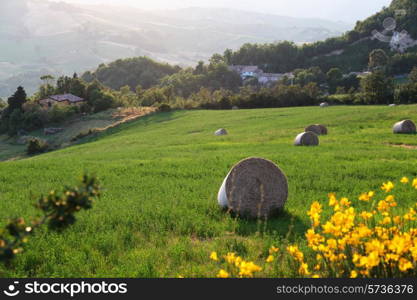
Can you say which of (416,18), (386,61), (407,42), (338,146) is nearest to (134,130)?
(338,146)

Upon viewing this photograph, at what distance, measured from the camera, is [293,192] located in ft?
41.3

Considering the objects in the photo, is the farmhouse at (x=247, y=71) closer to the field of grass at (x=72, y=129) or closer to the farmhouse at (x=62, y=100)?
the farmhouse at (x=62, y=100)

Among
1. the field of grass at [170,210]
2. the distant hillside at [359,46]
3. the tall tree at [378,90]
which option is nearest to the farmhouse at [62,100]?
the tall tree at [378,90]

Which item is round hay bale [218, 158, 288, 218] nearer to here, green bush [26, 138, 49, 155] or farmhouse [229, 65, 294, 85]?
green bush [26, 138, 49, 155]

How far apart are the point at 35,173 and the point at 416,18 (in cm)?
18422

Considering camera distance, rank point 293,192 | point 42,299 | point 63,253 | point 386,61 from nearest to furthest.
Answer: point 42,299 → point 63,253 → point 293,192 → point 386,61

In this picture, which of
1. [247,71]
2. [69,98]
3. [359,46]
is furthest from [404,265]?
[359,46]

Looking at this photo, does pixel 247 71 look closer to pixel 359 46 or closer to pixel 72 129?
pixel 359 46

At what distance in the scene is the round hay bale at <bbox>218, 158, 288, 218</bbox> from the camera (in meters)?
10.2

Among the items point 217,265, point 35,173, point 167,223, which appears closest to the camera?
point 217,265

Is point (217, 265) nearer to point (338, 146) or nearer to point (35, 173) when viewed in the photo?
point (35, 173)

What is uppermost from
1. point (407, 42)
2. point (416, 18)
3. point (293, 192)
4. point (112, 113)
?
point (416, 18)

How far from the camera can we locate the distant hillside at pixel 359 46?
15488cm

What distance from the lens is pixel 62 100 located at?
302ft
